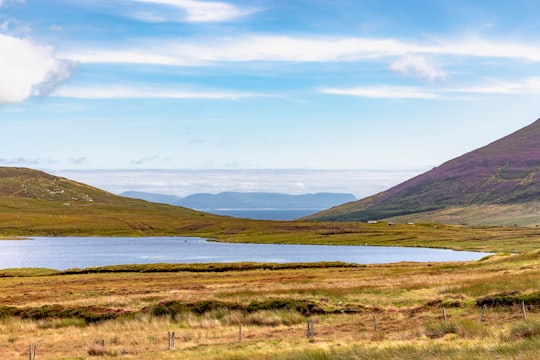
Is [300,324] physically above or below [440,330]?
below

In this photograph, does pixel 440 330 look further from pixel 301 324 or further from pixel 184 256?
pixel 184 256

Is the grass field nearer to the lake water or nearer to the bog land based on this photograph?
the bog land

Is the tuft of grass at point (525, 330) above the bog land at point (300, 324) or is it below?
above

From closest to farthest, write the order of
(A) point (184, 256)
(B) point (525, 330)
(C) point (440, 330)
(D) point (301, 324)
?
(B) point (525, 330)
(C) point (440, 330)
(D) point (301, 324)
(A) point (184, 256)

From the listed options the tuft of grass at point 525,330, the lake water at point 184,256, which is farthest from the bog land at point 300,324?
the lake water at point 184,256

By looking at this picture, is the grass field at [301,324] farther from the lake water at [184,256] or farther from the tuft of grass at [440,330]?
the lake water at [184,256]

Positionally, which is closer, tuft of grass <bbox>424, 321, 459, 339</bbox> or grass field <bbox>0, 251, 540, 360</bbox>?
grass field <bbox>0, 251, 540, 360</bbox>

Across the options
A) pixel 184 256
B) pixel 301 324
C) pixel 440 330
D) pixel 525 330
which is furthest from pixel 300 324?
pixel 184 256

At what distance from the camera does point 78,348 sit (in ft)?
120

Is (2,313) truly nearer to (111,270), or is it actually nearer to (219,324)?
(219,324)

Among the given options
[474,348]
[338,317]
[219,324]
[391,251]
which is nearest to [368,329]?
[338,317]

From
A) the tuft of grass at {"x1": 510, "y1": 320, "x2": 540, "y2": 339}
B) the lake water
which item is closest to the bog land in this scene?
the tuft of grass at {"x1": 510, "y1": 320, "x2": 540, "y2": 339}

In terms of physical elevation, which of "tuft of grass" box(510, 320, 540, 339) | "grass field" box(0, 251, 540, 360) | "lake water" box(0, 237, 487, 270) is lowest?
"lake water" box(0, 237, 487, 270)

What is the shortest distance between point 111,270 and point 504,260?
6887cm
